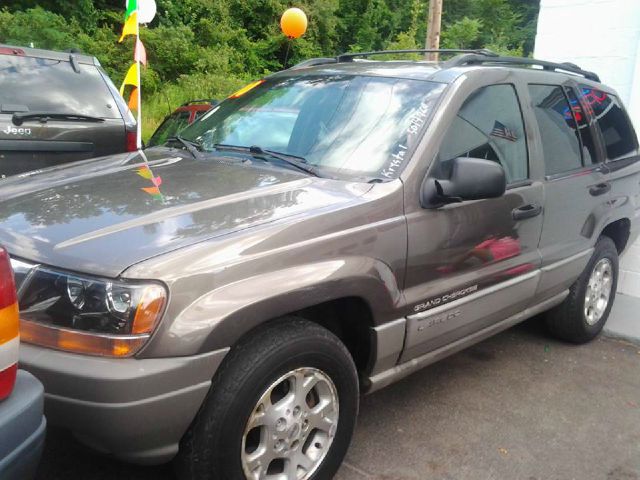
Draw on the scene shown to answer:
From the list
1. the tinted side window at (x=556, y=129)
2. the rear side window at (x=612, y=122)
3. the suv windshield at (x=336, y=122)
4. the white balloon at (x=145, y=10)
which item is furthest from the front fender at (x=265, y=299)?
the white balloon at (x=145, y=10)

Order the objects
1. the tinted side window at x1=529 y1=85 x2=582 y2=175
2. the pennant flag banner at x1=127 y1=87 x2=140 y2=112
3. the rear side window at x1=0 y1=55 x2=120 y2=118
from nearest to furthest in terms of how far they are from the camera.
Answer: the tinted side window at x1=529 y1=85 x2=582 y2=175 → the rear side window at x1=0 y1=55 x2=120 y2=118 → the pennant flag banner at x1=127 y1=87 x2=140 y2=112

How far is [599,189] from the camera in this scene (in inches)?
167

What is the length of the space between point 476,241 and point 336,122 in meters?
0.90

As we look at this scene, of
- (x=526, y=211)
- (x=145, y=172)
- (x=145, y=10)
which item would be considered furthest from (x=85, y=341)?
(x=145, y=10)

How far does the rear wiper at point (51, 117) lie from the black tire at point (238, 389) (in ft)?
10.2

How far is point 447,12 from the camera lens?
3312 cm

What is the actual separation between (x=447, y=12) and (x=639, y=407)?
1266 inches

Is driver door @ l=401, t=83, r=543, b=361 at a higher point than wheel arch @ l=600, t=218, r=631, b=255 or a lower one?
higher

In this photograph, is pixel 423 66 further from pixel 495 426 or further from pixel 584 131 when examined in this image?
pixel 495 426

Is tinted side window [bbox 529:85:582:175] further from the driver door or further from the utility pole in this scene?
the utility pole

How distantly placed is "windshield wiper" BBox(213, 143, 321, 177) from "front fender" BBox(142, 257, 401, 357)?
0.60 m

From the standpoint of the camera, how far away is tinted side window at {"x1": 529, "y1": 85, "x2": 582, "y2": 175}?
3.80 meters

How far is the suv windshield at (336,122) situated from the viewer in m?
3.03

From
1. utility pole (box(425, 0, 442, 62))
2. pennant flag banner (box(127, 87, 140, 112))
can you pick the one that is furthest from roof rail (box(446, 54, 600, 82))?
→ utility pole (box(425, 0, 442, 62))
